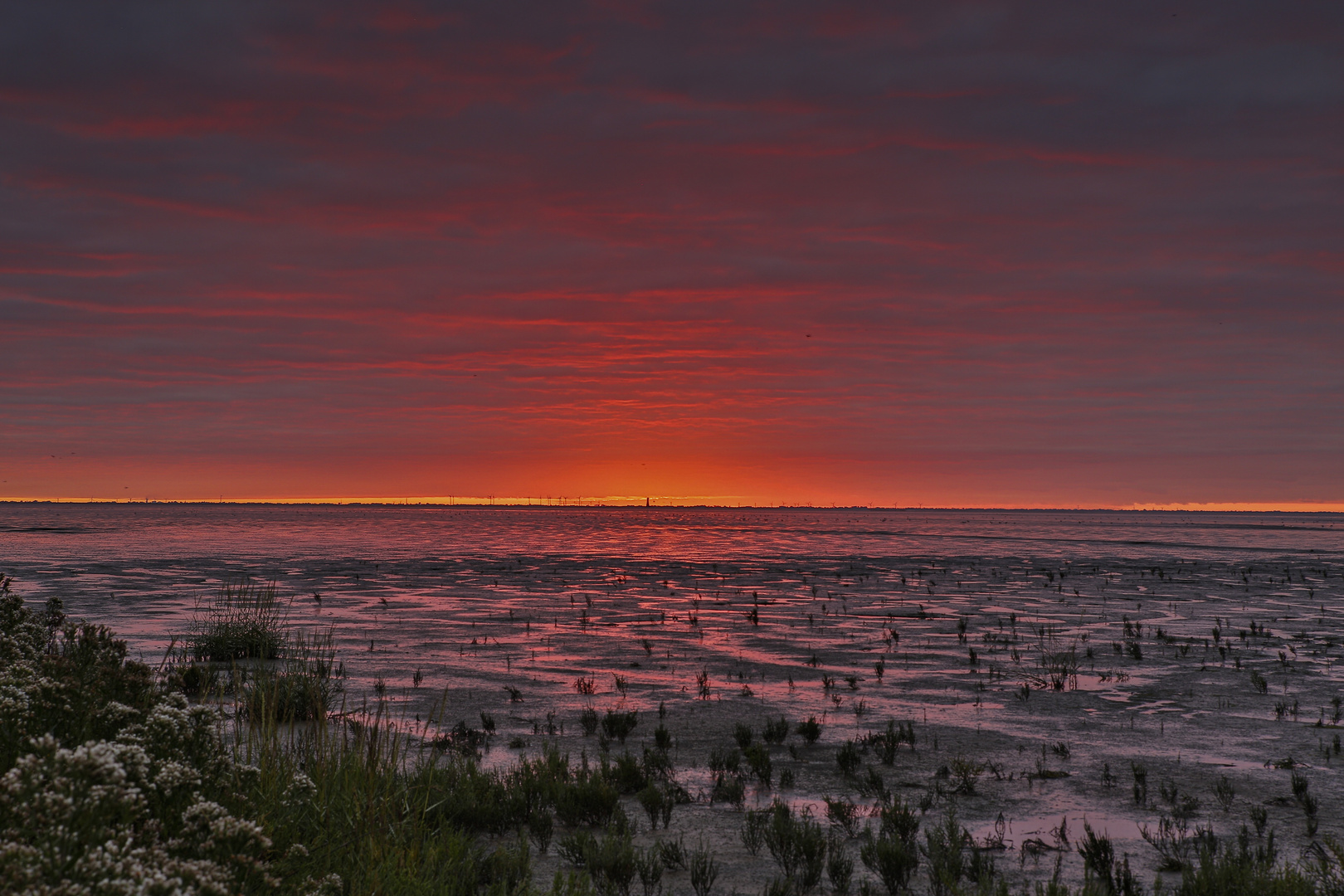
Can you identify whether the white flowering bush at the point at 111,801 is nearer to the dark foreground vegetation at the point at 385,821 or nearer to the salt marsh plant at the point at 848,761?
the dark foreground vegetation at the point at 385,821

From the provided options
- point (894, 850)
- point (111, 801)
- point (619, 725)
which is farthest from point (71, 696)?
point (619, 725)

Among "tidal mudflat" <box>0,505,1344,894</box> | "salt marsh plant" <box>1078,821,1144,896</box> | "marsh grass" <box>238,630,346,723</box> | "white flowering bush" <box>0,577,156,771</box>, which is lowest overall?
"tidal mudflat" <box>0,505,1344,894</box>

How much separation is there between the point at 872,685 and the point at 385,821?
34.7 ft

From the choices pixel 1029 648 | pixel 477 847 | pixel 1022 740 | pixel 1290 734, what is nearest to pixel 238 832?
pixel 477 847

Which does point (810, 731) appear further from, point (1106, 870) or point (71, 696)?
point (71, 696)

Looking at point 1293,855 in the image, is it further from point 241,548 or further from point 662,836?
point 241,548

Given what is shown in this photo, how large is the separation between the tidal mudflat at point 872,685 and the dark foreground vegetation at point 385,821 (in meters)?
0.18

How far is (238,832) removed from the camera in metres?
3.85

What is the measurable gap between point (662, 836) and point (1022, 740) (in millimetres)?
5906

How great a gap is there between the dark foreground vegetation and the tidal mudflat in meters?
0.18

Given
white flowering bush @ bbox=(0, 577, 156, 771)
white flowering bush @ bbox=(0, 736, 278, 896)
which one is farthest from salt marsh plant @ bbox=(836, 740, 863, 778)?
white flowering bush @ bbox=(0, 736, 278, 896)

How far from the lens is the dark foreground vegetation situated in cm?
358

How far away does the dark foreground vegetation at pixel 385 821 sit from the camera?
3576mm

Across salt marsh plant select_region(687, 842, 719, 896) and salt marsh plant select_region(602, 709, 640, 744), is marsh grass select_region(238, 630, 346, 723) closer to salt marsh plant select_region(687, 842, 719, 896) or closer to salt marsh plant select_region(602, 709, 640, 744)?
salt marsh plant select_region(602, 709, 640, 744)
